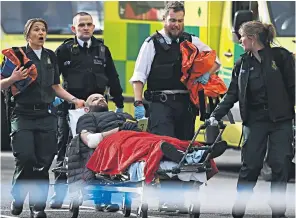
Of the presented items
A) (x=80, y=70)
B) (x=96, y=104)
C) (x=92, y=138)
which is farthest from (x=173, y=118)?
(x=92, y=138)

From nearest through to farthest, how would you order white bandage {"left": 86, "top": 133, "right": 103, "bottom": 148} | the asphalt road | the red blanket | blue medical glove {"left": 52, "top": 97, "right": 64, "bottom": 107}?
the red blanket < white bandage {"left": 86, "top": 133, "right": 103, "bottom": 148} < the asphalt road < blue medical glove {"left": 52, "top": 97, "right": 64, "bottom": 107}

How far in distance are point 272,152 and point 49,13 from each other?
8247 millimetres

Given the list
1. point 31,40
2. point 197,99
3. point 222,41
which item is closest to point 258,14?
point 222,41

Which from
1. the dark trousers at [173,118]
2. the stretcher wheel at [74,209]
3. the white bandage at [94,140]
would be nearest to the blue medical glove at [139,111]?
the dark trousers at [173,118]

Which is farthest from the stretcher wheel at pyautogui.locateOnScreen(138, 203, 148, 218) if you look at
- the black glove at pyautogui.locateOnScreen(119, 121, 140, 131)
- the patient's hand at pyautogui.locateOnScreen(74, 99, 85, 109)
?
the patient's hand at pyautogui.locateOnScreen(74, 99, 85, 109)

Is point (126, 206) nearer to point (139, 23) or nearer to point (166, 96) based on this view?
point (166, 96)

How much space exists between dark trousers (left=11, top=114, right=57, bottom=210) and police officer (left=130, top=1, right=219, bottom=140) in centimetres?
90

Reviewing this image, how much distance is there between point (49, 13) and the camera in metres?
18.0

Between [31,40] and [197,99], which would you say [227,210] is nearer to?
[197,99]

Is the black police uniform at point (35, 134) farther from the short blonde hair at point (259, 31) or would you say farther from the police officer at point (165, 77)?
the short blonde hair at point (259, 31)

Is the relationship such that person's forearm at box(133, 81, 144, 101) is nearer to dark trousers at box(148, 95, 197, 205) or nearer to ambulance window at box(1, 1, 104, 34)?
dark trousers at box(148, 95, 197, 205)

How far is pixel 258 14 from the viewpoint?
47.0ft

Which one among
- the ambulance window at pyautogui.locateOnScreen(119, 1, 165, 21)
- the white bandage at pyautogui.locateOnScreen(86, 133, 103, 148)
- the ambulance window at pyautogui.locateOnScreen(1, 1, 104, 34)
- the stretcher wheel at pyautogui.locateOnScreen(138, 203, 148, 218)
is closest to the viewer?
the stretcher wheel at pyautogui.locateOnScreen(138, 203, 148, 218)

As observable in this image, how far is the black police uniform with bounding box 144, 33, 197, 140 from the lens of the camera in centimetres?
1103
